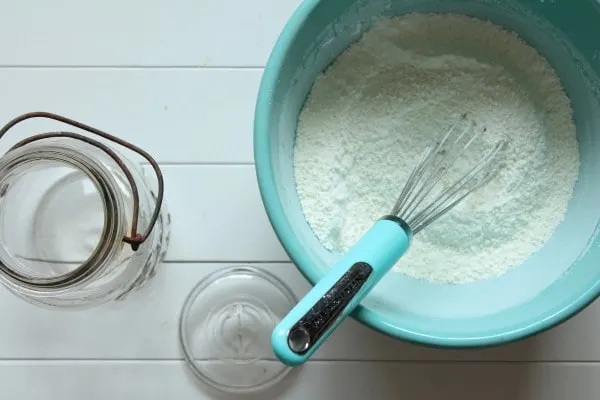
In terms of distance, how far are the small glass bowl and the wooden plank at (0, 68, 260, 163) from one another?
0.36 feet

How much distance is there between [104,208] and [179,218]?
0.42 ft

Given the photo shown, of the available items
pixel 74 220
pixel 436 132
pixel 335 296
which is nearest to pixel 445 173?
pixel 436 132

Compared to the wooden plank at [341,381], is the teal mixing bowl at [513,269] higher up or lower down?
higher up

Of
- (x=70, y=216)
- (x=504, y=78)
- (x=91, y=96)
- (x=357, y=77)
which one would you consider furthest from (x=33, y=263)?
(x=504, y=78)

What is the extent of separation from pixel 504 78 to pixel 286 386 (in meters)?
0.32

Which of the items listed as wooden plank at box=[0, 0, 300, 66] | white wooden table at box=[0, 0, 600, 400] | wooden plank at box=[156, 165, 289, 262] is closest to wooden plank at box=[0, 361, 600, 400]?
white wooden table at box=[0, 0, 600, 400]

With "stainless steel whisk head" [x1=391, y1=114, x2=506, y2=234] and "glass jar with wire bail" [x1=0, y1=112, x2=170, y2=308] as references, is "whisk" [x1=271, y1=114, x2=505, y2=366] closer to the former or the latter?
"stainless steel whisk head" [x1=391, y1=114, x2=506, y2=234]

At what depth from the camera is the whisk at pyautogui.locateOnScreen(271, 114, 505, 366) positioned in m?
0.44

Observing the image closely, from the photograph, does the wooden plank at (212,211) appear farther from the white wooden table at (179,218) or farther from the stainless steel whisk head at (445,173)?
the stainless steel whisk head at (445,173)

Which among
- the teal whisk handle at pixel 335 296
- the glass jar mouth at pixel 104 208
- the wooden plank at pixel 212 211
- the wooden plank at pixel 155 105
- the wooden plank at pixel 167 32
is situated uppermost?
the wooden plank at pixel 167 32

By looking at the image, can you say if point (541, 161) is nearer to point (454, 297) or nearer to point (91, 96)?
point (454, 297)

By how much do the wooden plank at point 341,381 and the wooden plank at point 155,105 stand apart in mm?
190

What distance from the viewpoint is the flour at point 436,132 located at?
0.58 m

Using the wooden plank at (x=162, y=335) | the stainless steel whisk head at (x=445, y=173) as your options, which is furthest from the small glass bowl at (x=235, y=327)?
the stainless steel whisk head at (x=445, y=173)
